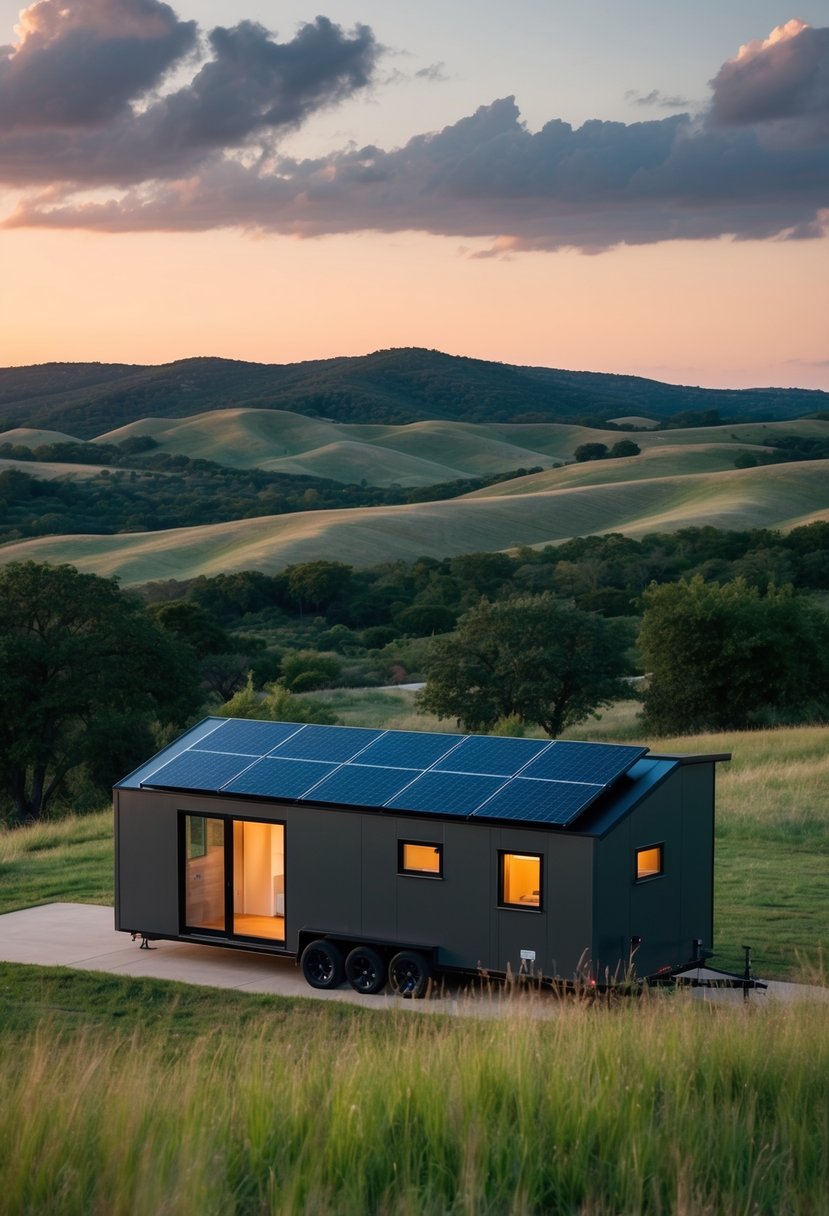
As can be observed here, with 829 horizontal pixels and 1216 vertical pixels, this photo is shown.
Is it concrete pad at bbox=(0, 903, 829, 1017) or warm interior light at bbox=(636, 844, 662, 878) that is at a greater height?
warm interior light at bbox=(636, 844, 662, 878)

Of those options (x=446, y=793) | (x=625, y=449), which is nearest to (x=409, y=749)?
(x=446, y=793)

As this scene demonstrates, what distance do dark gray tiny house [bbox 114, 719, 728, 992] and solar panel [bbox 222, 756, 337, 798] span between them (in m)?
0.03

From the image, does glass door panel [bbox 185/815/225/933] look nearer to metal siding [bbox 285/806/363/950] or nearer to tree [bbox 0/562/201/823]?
metal siding [bbox 285/806/363/950]

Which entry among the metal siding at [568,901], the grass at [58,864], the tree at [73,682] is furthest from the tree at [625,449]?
the metal siding at [568,901]

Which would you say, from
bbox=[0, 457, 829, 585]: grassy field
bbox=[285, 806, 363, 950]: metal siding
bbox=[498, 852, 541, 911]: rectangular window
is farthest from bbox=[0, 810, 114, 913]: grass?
bbox=[0, 457, 829, 585]: grassy field

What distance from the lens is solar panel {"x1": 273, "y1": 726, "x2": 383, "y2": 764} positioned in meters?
16.5

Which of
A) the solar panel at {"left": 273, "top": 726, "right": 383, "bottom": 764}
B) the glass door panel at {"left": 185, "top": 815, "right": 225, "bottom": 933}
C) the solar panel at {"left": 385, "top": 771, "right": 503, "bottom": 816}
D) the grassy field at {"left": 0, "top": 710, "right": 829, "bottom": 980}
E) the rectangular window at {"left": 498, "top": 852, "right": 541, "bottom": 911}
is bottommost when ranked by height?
the grassy field at {"left": 0, "top": 710, "right": 829, "bottom": 980}

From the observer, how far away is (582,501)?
439ft

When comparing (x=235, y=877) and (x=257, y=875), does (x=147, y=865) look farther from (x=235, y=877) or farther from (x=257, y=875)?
(x=257, y=875)

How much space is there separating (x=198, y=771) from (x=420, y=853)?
304cm

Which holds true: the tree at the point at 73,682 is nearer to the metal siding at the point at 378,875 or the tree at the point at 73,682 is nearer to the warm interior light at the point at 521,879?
the metal siding at the point at 378,875

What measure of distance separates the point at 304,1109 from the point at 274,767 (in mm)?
10405

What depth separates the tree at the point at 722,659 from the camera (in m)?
43.9

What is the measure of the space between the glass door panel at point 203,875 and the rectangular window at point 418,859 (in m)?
2.49
